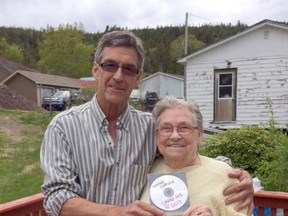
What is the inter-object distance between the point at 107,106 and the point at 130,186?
42cm

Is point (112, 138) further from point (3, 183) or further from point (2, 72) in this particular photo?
point (2, 72)

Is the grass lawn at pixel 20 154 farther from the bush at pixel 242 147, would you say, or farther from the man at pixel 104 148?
the man at pixel 104 148

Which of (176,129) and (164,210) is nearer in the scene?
(164,210)

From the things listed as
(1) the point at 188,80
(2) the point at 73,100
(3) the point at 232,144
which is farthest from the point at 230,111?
(3) the point at 232,144

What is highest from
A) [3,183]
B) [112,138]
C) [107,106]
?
[107,106]

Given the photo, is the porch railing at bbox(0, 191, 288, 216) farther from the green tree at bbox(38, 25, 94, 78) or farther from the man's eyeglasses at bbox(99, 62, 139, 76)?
the green tree at bbox(38, 25, 94, 78)

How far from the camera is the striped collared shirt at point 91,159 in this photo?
213 centimetres

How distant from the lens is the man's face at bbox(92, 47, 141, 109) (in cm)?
223

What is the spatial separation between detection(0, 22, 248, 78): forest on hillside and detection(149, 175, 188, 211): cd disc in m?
15.7

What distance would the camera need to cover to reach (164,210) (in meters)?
2.11

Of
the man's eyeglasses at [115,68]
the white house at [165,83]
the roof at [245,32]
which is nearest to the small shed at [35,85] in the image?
the white house at [165,83]

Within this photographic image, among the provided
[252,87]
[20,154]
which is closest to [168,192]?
[20,154]

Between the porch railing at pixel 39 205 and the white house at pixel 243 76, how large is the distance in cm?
1197

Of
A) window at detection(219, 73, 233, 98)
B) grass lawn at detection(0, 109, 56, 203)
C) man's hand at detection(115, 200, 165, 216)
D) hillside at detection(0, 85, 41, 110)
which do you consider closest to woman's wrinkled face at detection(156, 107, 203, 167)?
man's hand at detection(115, 200, 165, 216)
